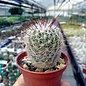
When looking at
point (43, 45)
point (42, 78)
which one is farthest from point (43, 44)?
point (42, 78)

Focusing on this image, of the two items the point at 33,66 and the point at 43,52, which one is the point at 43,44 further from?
the point at 33,66

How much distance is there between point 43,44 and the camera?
65cm

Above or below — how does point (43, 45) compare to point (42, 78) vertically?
above

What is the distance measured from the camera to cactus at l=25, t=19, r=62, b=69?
659 millimetres

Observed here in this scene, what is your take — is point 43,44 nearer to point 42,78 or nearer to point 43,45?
point 43,45

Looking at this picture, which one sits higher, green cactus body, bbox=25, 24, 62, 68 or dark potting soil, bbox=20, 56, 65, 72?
green cactus body, bbox=25, 24, 62, 68

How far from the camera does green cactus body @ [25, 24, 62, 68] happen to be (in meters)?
0.66

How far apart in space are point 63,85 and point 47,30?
32cm

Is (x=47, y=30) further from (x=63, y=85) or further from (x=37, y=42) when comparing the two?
(x=63, y=85)

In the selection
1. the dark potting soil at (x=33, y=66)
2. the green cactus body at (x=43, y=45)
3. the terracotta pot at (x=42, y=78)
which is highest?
the green cactus body at (x=43, y=45)

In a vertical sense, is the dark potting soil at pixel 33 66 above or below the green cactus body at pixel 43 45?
below

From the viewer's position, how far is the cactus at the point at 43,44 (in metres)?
0.66

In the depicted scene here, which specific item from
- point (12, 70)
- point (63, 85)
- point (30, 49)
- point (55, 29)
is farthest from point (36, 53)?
point (12, 70)

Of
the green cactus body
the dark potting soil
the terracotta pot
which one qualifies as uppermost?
the green cactus body
